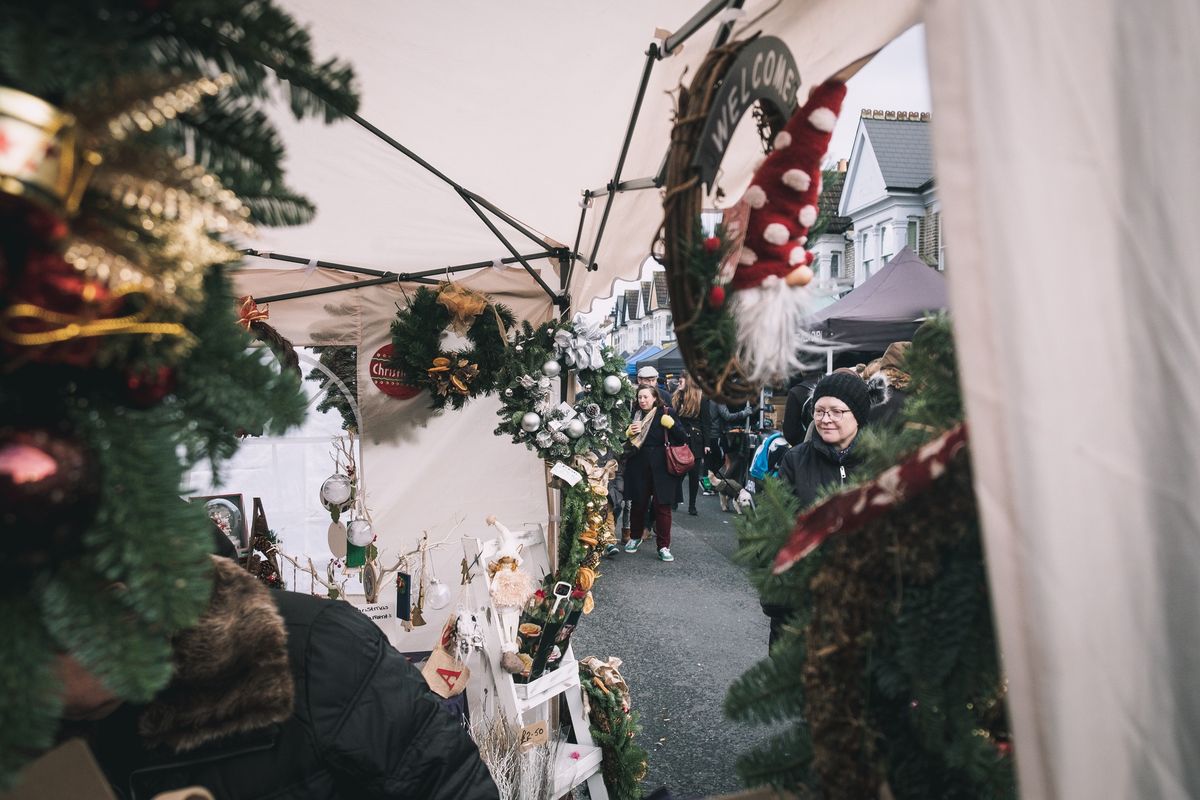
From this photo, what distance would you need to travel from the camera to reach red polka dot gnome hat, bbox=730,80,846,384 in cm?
110

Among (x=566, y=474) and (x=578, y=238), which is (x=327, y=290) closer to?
(x=578, y=238)

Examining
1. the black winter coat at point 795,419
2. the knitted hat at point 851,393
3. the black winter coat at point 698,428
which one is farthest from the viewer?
the black winter coat at point 698,428

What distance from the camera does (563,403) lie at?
320 centimetres

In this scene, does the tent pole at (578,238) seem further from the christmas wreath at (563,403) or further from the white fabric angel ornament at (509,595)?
the white fabric angel ornament at (509,595)

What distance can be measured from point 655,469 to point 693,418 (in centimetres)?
178

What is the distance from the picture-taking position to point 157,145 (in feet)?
1.78

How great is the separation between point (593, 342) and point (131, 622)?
2.74 meters

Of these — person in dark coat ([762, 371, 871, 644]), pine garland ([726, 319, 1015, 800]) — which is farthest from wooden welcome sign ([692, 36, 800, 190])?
person in dark coat ([762, 371, 871, 644])

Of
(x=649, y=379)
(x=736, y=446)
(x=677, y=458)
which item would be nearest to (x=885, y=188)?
(x=736, y=446)

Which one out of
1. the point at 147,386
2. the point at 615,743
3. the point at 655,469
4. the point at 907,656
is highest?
the point at 147,386

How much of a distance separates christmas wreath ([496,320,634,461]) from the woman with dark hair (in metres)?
4.46

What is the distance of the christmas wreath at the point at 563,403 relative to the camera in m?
3.15

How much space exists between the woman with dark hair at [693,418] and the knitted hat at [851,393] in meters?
4.37

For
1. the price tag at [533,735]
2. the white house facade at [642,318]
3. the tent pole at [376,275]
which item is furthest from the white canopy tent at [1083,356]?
the white house facade at [642,318]
